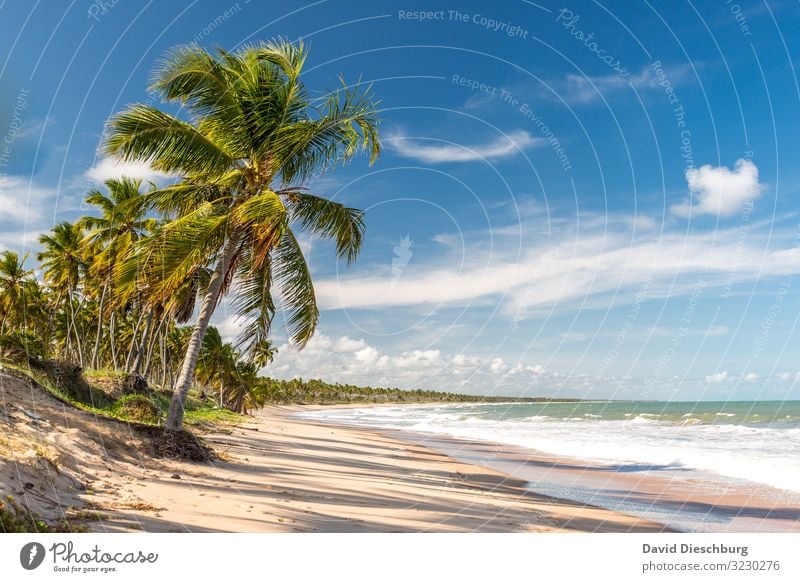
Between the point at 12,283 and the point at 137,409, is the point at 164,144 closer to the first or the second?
the point at 137,409

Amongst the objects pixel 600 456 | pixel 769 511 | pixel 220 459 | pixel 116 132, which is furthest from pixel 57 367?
pixel 600 456

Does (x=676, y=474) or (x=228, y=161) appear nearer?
(x=228, y=161)

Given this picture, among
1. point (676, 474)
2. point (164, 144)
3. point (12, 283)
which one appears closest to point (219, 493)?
point (164, 144)

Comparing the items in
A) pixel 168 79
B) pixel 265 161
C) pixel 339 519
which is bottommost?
pixel 339 519

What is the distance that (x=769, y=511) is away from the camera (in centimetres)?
1262

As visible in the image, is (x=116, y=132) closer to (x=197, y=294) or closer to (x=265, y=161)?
(x=265, y=161)

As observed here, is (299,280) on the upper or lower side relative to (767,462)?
upper
